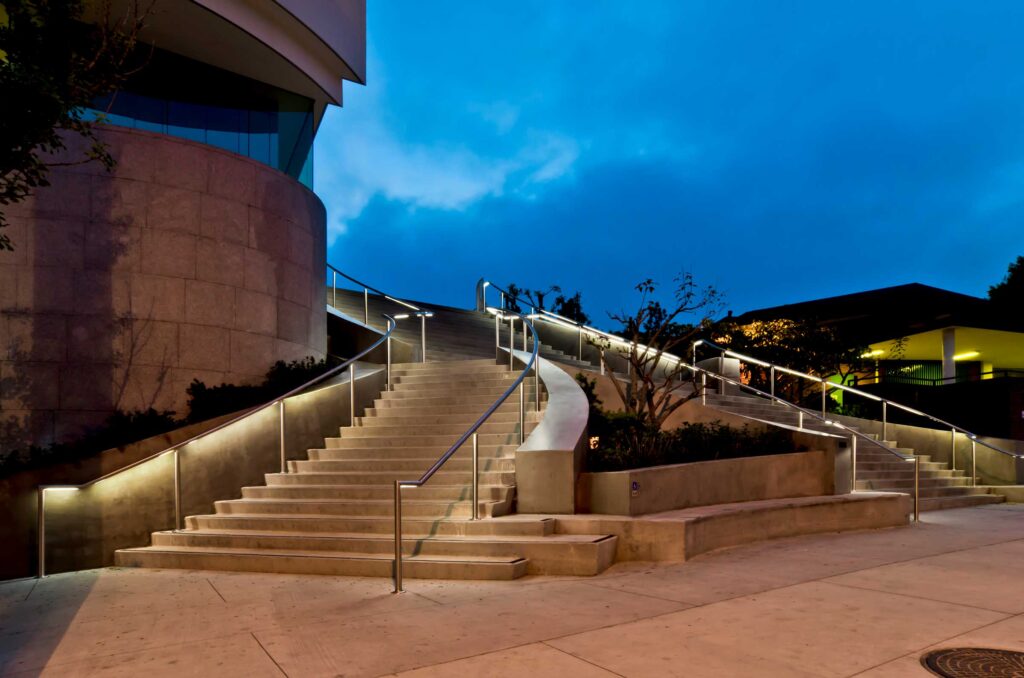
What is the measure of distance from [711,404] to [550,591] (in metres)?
8.60

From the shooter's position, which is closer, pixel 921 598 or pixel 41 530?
pixel 921 598

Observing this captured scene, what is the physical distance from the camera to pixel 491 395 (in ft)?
37.8

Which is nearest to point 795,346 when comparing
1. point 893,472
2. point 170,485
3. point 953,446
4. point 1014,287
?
point 953,446

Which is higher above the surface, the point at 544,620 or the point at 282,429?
the point at 282,429

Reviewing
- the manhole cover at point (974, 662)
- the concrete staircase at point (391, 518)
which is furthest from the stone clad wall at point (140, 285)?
the manhole cover at point (974, 662)

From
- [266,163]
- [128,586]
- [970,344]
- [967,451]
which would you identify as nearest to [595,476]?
[128,586]

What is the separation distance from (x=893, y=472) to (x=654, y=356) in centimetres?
504

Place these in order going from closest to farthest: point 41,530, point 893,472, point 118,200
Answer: point 41,530 < point 118,200 < point 893,472

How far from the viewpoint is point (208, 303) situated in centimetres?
1161

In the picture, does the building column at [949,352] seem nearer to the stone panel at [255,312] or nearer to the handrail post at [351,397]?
the handrail post at [351,397]

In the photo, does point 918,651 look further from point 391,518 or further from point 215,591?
point 215,591

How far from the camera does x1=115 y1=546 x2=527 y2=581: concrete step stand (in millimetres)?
7047

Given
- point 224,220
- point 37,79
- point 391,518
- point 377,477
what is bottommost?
point 391,518

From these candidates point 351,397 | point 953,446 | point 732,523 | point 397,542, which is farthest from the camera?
point 953,446
